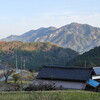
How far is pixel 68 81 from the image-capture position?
36062 mm

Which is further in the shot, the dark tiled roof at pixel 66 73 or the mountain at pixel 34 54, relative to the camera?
the mountain at pixel 34 54

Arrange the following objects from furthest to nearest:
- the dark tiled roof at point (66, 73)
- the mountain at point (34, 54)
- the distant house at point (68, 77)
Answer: the mountain at point (34, 54)
the dark tiled roof at point (66, 73)
the distant house at point (68, 77)

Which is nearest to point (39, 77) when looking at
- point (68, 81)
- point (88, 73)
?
point (68, 81)

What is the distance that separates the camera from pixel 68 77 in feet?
120

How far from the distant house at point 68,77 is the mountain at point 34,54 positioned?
238 ft

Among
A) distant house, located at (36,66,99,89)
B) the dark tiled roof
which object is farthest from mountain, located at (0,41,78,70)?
distant house, located at (36,66,99,89)

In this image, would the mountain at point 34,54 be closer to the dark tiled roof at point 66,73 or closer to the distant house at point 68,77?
the dark tiled roof at point 66,73

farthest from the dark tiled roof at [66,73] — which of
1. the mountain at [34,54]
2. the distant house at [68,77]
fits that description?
the mountain at [34,54]

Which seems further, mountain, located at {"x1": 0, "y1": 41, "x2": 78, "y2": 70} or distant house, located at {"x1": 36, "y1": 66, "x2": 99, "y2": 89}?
mountain, located at {"x1": 0, "y1": 41, "x2": 78, "y2": 70}

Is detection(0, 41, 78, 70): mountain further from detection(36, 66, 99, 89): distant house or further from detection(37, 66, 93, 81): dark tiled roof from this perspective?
detection(36, 66, 99, 89): distant house

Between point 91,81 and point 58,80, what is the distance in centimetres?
490

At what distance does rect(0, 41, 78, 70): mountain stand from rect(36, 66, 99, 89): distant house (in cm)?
7266

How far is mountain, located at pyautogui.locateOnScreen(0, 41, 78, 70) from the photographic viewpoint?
12593cm

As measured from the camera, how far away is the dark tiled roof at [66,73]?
36106 mm
